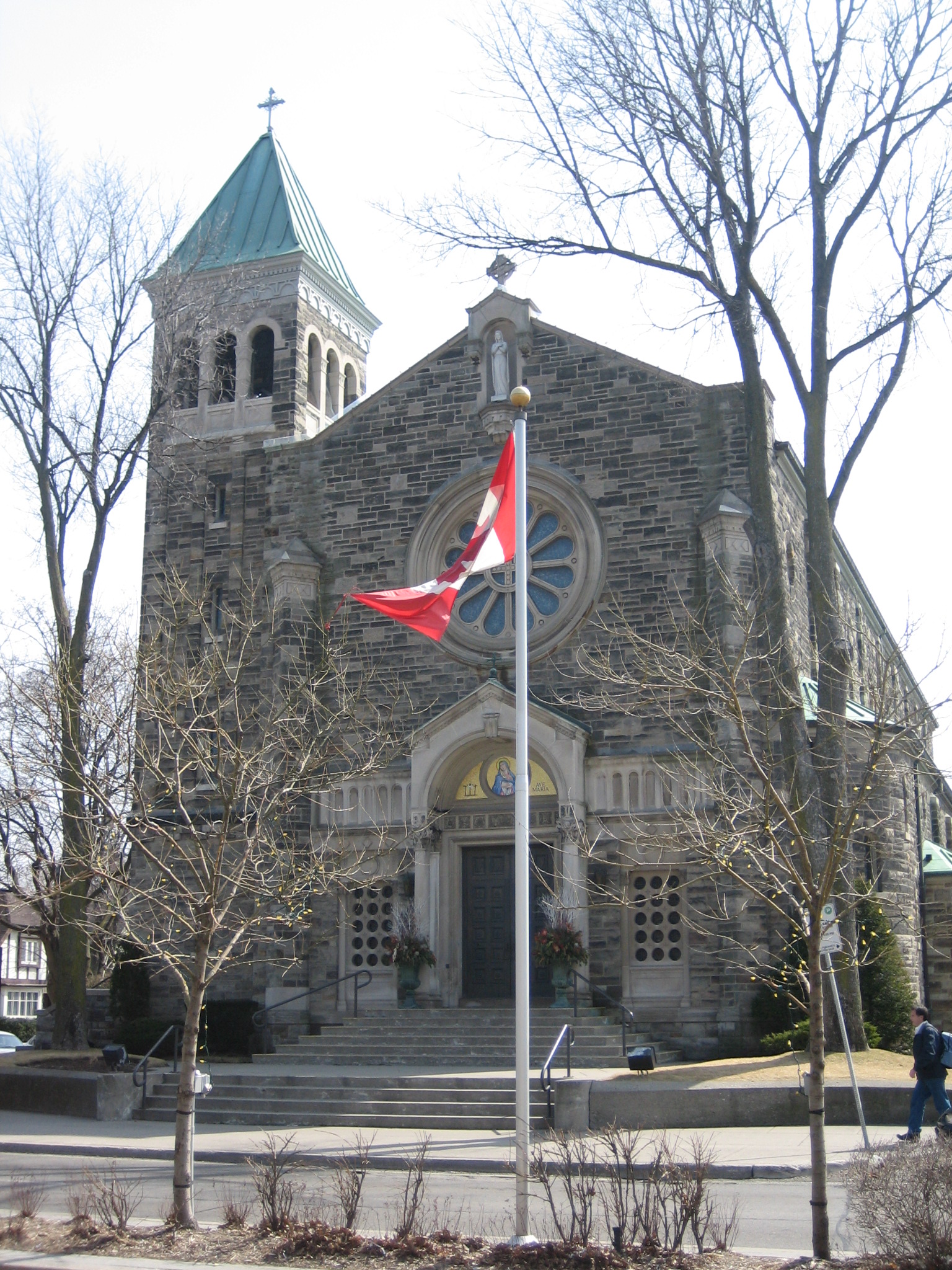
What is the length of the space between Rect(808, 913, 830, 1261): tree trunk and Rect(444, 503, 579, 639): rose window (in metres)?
13.3

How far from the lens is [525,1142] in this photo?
367 inches

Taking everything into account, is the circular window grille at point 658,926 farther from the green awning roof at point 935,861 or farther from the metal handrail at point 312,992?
the green awning roof at point 935,861

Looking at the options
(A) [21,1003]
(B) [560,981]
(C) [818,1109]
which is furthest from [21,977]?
(C) [818,1109]

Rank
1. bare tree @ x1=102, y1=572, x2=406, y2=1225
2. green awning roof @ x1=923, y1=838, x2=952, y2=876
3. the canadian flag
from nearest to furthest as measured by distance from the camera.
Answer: bare tree @ x1=102, y1=572, x2=406, y2=1225, the canadian flag, green awning roof @ x1=923, y1=838, x2=952, y2=876

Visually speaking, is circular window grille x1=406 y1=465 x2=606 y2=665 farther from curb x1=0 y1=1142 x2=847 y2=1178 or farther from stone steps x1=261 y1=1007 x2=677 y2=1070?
curb x1=0 y1=1142 x2=847 y2=1178

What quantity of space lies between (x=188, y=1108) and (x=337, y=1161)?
2212 millimetres

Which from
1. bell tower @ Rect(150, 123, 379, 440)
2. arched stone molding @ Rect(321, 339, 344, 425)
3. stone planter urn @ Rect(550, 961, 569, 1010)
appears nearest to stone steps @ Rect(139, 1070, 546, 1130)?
stone planter urn @ Rect(550, 961, 569, 1010)

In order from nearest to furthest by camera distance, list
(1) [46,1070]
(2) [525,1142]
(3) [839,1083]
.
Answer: (2) [525,1142], (3) [839,1083], (1) [46,1070]

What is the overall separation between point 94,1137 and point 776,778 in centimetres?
1046

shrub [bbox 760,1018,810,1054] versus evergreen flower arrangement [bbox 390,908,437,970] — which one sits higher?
evergreen flower arrangement [bbox 390,908,437,970]

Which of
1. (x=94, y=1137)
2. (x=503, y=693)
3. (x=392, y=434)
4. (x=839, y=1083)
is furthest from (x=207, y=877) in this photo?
(x=392, y=434)

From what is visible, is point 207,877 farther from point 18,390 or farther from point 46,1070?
point 18,390

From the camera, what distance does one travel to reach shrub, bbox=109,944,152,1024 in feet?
76.4

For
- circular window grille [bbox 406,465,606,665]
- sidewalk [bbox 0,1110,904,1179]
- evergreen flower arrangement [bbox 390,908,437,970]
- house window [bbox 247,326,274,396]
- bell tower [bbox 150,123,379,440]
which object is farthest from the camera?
house window [bbox 247,326,274,396]
